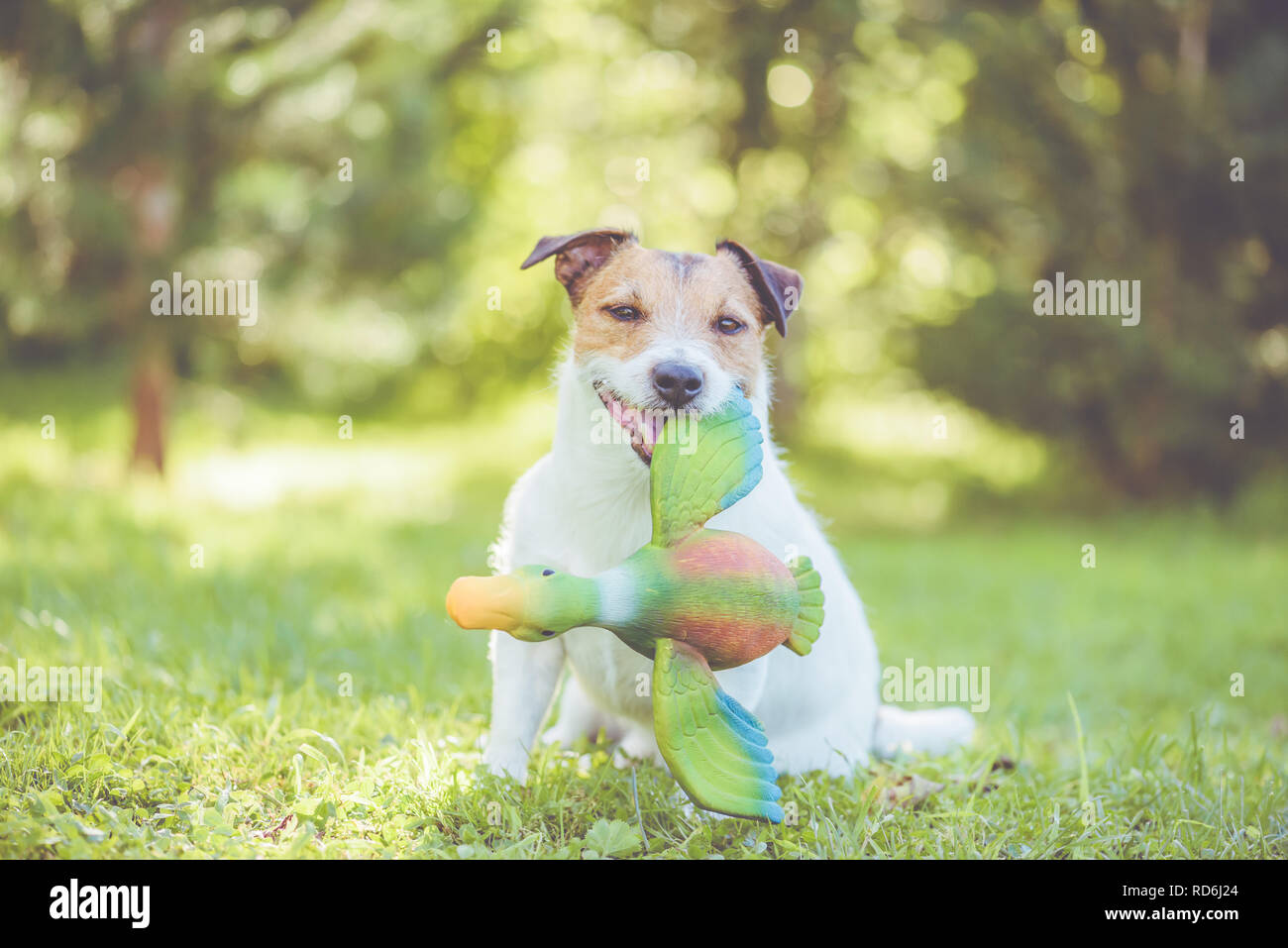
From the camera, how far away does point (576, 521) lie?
9.29 ft

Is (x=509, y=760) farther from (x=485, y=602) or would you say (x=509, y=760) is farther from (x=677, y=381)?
(x=677, y=381)

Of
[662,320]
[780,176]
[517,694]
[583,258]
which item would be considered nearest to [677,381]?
[662,320]

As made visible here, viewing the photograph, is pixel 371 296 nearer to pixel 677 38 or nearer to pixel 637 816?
pixel 677 38

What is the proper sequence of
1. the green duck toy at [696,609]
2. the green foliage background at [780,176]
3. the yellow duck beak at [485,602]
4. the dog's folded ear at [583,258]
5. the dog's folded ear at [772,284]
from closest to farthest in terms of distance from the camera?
1. the yellow duck beak at [485,602]
2. the green duck toy at [696,609]
3. the dog's folded ear at [772,284]
4. the dog's folded ear at [583,258]
5. the green foliage background at [780,176]

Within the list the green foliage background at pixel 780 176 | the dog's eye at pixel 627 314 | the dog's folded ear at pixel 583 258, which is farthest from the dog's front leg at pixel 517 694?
the green foliage background at pixel 780 176

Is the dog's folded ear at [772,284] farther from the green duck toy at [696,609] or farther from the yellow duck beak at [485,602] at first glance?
the yellow duck beak at [485,602]

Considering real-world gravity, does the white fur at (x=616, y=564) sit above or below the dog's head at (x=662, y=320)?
below

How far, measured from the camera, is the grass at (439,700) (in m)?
2.65

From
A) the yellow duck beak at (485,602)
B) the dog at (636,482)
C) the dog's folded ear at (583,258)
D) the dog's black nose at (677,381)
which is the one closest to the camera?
the yellow duck beak at (485,602)

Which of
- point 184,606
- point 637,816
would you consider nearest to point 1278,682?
point 637,816

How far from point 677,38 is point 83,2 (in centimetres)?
635

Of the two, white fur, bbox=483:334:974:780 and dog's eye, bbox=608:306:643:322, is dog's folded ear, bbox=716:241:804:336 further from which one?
dog's eye, bbox=608:306:643:322

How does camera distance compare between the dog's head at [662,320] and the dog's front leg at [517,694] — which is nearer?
the dog's head at [662,320]

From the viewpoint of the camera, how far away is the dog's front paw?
2895 millimetres
